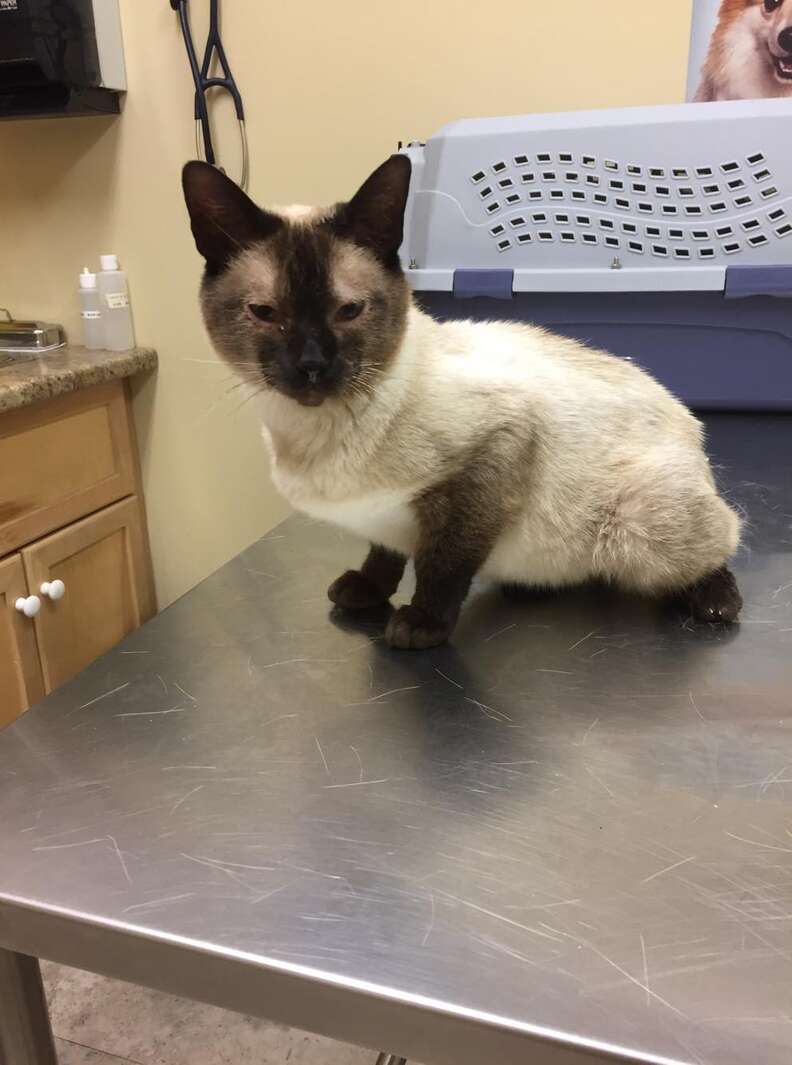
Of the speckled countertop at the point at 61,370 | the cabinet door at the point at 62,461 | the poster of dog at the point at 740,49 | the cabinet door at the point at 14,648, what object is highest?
the poster of dog at the point at 740,49

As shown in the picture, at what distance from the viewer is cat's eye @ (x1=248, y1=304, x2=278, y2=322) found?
739 mm

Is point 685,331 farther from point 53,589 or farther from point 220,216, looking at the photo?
point 53,589

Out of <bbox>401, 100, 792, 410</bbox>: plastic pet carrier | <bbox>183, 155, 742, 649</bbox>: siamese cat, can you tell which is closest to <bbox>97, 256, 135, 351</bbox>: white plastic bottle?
<bbox>401, 100, 792, 410</bbox>: plastic pet carrier

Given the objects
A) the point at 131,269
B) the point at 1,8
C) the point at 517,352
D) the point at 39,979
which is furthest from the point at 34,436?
the point at 39,979

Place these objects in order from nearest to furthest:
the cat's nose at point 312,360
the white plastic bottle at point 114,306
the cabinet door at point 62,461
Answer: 1. the cat's nose at point 312,360
2. the cabinet door at point 62,461
3. the white plastic bottle at point 114,306

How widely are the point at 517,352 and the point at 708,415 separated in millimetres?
579

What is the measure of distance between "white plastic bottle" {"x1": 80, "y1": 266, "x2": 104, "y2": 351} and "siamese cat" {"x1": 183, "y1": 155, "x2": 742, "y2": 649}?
3.36 feet

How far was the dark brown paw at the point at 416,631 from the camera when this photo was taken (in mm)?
794

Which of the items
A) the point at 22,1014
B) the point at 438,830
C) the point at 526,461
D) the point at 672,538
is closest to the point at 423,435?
the point at 526,461

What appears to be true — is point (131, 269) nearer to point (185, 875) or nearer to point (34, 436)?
point (34, 436)

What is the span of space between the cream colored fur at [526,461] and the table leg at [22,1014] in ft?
1.53

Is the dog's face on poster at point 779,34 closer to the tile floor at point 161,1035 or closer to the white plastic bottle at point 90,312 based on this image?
the white plastic bottle at point 90,312

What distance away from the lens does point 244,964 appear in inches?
17.2

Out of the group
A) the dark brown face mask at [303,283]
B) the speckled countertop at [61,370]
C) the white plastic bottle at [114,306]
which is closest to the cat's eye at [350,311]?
the dark brown face mask at [303,283]
